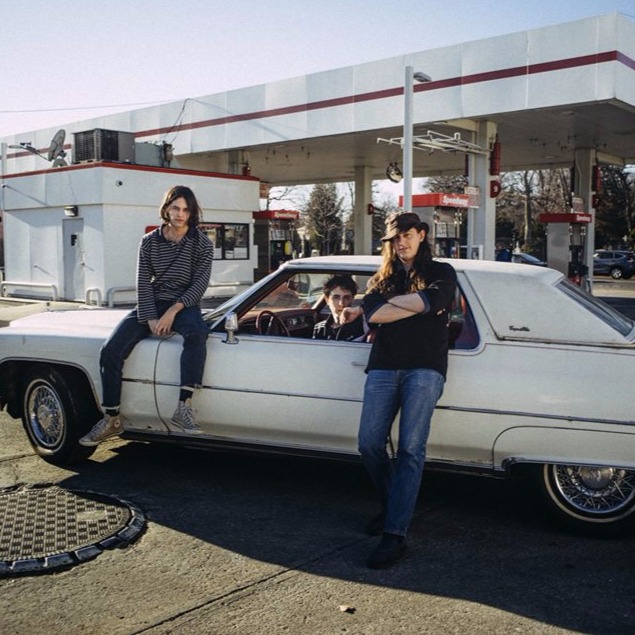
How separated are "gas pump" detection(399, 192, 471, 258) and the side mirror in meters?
14.1

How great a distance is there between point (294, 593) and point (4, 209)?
22.5 m

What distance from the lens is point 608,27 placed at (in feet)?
51.9

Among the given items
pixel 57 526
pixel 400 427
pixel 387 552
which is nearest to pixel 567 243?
pixel 400 427

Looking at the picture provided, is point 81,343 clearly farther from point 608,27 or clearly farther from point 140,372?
point 608,27

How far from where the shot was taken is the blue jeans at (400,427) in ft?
13.2

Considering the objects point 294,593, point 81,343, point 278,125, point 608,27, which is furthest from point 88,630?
point 278,125

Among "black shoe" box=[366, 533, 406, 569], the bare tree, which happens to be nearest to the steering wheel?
"black shoe" box=[366, 533, 406, 569]

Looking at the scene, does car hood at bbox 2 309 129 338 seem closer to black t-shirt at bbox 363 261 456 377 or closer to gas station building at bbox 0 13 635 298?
black t-shirt at bbox 363 261 456 377

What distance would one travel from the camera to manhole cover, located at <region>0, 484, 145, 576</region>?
396cm

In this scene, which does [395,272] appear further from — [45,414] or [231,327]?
[45,414]

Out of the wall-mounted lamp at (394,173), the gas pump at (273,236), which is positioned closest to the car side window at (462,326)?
the wall-mounted lamp at (394,173)

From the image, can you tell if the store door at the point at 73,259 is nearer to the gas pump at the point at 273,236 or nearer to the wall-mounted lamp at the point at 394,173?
the gas pump at the point at 273,236

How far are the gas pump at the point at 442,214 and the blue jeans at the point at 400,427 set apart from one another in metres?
14.8

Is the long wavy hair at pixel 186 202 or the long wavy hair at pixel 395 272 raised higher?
the long wavy hair at pixel 186 202
